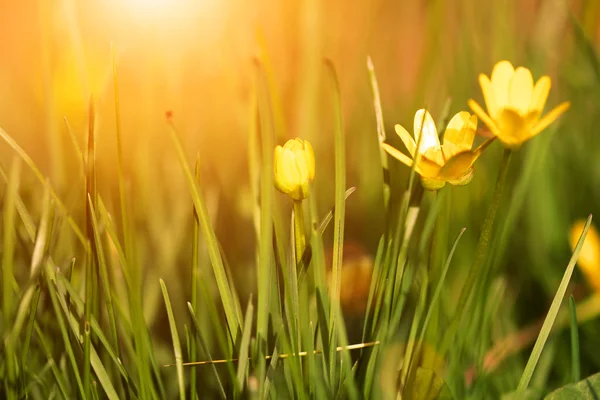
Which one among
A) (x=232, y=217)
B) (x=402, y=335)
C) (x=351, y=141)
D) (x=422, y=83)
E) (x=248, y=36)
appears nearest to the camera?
(x=402, y=335)

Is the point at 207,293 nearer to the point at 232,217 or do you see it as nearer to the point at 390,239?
the point at 390,239

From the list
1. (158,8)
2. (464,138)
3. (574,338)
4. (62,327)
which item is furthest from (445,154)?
(158,8)

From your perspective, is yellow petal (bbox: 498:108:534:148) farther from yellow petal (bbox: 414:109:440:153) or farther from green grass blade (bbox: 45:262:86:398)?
green grass blade (bbox: 45:262:86:398)

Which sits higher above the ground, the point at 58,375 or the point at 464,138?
the point at 464,138

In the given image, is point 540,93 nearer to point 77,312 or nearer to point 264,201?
point 264,201

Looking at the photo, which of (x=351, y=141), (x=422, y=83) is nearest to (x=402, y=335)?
(x=422, y=83)

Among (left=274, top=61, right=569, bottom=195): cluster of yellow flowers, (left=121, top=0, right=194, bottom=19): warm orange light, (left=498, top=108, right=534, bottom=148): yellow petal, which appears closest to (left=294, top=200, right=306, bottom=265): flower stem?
(left=274, top=61, right=569, bottom=195): cluster of yellow flowers
